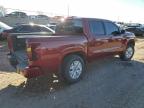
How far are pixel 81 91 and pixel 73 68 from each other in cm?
81

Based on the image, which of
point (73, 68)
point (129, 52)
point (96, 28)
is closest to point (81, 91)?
point (73, 68)

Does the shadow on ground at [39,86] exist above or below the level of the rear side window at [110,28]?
below

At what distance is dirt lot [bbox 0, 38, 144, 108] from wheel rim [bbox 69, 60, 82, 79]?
25cm

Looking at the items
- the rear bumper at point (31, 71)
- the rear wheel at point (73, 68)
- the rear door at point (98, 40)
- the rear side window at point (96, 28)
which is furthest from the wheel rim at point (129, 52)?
the rear bumper at point (31, 71)

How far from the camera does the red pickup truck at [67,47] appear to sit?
20.3 ft

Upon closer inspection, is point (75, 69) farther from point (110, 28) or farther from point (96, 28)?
point (110, 28)

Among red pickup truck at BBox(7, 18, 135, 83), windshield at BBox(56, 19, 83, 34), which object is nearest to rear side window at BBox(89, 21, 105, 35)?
red pickup truck at BBox(7, 18, 135, 83)

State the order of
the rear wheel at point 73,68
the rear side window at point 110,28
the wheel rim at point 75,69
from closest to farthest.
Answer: the rear wheel at point 73,68 → the wheel rim at point 75,69 → the rear side window at point 110,28

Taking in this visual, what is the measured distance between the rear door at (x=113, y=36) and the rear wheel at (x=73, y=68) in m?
1.93

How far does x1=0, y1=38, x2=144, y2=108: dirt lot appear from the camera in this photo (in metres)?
5.80

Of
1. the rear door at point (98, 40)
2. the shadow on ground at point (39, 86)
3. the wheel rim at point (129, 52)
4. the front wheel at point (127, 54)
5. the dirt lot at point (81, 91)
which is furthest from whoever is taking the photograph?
the wheel rim at point (129, 52)

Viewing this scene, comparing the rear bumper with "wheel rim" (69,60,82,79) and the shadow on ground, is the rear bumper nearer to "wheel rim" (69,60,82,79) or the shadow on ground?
the shadow on ground

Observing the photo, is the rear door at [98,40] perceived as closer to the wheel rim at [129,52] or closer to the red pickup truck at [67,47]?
the red pickup truck at [67,47]

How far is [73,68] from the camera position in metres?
7.19
